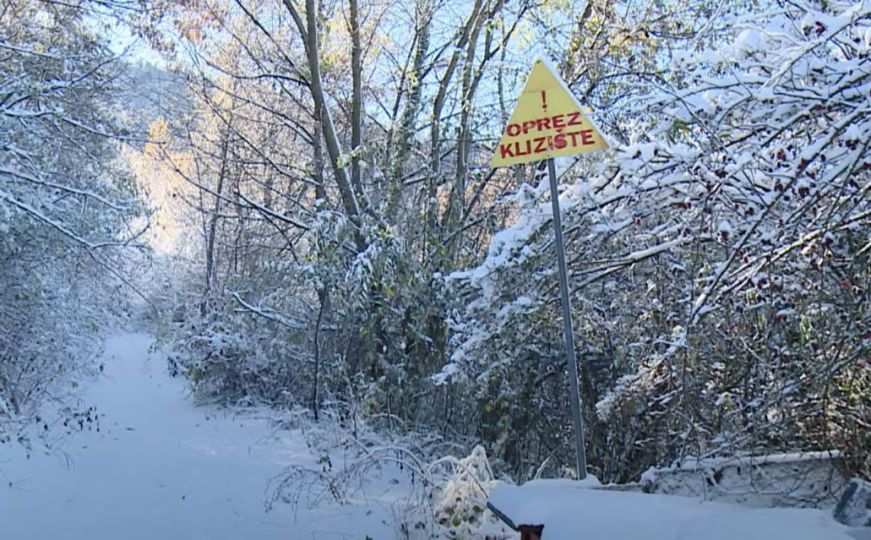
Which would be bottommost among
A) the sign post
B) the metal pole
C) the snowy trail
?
the snowy trail

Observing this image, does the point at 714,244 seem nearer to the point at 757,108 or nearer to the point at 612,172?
the point at 612,172

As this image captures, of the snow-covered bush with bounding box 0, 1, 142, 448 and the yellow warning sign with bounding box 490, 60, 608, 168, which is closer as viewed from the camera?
the yellow warning sign with bounding box 490, 60, 608, 168

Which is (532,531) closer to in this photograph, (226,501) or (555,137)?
(555,137)

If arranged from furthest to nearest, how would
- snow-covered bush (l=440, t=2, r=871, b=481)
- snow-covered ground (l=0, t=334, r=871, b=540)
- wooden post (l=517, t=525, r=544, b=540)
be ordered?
1. snow-covered bush (l=440, t=2, r=871, b=481)
2. snow-covered ground (l=0, t=334, r=871, b=540)
3. wooden post (l=517, t=525, r=544, b=540)

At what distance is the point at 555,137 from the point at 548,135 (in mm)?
39

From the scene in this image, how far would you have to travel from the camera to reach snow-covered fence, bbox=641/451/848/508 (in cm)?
317

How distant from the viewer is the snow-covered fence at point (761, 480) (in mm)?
3172

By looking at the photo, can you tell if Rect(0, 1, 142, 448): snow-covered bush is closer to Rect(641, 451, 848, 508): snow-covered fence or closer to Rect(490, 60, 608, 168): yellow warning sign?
Rect(490, 60, 608, 168): yellow warning sign

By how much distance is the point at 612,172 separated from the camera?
4426 mm

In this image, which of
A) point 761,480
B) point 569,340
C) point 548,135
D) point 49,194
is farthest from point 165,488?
point 761,480

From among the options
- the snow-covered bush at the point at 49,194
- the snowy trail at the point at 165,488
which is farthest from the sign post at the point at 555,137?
the snow-covered bush at the point at 49,194

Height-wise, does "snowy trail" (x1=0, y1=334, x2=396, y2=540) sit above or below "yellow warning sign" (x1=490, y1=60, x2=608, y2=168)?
below

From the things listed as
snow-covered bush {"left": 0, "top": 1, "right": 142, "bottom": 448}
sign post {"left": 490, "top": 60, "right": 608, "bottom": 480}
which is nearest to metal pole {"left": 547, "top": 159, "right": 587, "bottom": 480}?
sign post {"left": 490, "top": 60, "right": 608, "bottom": 480}

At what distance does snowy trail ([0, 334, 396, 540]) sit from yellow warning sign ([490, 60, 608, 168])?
2.62m
